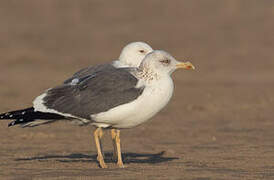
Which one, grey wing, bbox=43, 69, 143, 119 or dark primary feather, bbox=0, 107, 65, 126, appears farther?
dark primary feather, bbox=0, 107, 65, 126

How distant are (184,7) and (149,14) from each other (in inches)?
61.5

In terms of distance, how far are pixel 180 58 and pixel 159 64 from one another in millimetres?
18162

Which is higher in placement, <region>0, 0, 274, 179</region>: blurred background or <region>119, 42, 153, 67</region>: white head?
<region>0, 0, 274, 179</region>: blurred background

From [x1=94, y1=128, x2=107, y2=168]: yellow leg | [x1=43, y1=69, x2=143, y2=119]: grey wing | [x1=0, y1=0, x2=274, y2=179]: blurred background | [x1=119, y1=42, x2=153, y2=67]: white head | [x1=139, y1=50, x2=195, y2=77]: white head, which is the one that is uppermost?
[x1=0, y1=0, x2=274, y2=179]: blurred background

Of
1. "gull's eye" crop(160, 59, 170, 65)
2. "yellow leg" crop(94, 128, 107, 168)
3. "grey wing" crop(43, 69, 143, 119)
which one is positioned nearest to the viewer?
"grey wing" crop(43, 69, 143, 119)

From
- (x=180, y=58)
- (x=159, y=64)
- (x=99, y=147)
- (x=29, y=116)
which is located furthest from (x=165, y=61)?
(x=180, y=58)

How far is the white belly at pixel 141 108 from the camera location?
9.23m

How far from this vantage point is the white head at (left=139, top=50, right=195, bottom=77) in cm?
954

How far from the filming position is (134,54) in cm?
1165

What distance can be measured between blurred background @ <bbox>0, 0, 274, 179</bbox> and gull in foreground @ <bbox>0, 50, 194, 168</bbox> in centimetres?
99

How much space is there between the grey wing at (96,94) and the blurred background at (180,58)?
4.02 ft

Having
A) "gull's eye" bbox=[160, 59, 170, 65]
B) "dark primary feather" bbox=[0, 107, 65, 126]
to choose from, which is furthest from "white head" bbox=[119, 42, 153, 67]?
"dark primary feather" bbox=[0, 107, 65, 126]

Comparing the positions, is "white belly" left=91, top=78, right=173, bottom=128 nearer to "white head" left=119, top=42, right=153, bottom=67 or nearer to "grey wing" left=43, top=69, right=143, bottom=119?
"grey wing" left=43, top=69, right=143, bottom=119

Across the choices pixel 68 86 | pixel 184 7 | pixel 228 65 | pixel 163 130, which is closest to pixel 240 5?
pixel 184 7
